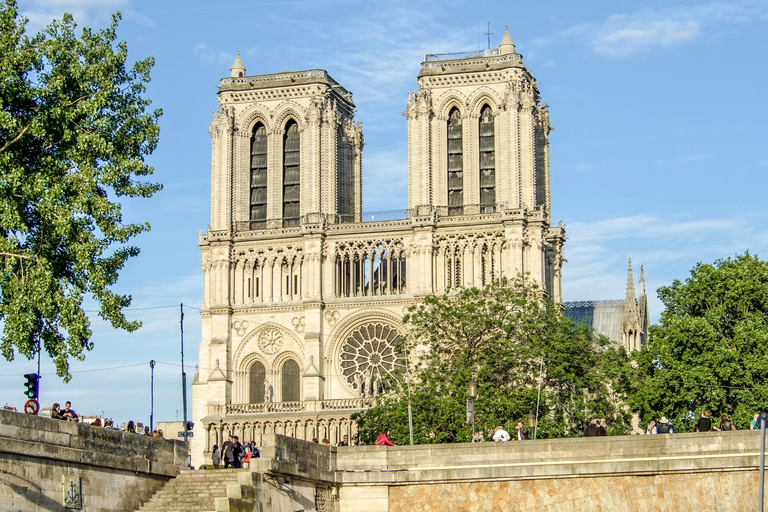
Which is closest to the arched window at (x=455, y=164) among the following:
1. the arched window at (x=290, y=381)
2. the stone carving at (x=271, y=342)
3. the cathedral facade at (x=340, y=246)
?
the cathedral facade at (x=340, y=246)

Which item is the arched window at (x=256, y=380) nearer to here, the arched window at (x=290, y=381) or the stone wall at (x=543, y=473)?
the arched window at (x=290, y=381)

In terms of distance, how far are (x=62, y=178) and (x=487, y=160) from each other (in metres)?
45.8

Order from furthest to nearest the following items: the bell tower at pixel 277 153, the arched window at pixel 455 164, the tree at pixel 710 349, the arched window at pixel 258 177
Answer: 1. the arched window at pixel 258 177
2. the bell tower at pixel 277 153
3. the arched window at pixel 455 164
4. the tree at pixel 710 349

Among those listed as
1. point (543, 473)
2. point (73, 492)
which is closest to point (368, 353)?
point (543, 473)

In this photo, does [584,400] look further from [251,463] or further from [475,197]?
[251,463]

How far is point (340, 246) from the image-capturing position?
8294 cm

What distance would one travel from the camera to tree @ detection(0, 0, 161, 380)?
38.0m

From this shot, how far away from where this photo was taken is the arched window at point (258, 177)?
3393 inches

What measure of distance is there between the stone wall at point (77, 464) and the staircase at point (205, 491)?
32 cm

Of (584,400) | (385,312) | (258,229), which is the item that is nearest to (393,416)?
(584,400)

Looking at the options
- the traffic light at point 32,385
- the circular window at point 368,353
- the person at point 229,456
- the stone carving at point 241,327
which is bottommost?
the person at point 229,456

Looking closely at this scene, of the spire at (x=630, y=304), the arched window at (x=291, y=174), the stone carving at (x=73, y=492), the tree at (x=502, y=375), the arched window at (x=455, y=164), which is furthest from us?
the spire at (x=630, y=304)

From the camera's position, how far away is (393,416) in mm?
62312

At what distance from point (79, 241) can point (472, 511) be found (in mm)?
12053
